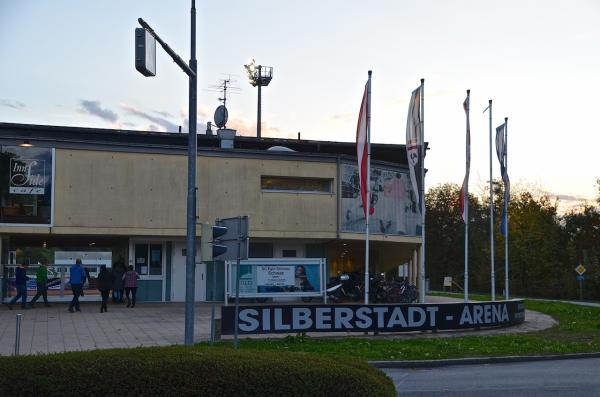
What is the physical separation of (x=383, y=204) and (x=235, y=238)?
2075 centimetres

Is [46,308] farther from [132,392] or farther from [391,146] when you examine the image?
[132,392]

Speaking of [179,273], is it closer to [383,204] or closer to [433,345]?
[383,204]

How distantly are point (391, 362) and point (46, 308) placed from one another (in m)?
17.7

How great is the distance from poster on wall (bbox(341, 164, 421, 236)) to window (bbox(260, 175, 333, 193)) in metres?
0.88

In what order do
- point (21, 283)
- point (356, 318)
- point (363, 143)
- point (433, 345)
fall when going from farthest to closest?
point (21, 283) < point (363, 143) < point (356, 318) < point (433, 345)

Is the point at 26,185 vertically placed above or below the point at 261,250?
above

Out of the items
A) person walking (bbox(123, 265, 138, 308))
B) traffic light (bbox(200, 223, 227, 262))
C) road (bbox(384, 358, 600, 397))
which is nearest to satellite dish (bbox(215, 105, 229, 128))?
person walking (bbox(123, 265, 138, 308))

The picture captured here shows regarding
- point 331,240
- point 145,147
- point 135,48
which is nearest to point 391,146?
point 331,240

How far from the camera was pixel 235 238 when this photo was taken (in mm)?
15562

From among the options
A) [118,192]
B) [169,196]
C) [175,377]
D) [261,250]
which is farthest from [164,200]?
[175,377]

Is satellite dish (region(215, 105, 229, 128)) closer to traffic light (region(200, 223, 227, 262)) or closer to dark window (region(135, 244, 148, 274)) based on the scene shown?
dark window (region(135, 244, 148, 274))

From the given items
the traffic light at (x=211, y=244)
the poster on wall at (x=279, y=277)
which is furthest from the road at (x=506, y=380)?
the poster on wall at (x=279, y=277)

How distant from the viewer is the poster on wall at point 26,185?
98.2 ft

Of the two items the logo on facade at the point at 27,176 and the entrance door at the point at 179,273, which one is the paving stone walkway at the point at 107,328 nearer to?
the entrance door at the point at 179,273
